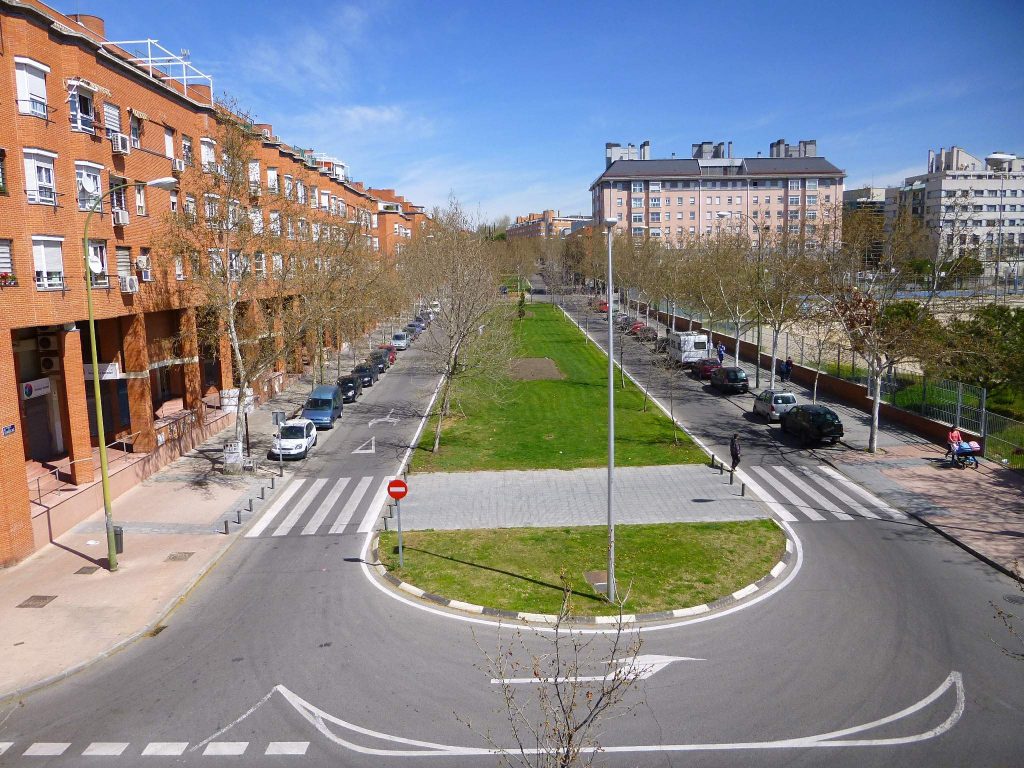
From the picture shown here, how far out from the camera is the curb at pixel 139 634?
12.3 meters

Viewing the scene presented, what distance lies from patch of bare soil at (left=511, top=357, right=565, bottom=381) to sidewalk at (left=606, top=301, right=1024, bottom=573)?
18673mm

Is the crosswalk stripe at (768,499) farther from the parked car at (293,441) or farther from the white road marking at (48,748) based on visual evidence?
the parked car at (293,441)

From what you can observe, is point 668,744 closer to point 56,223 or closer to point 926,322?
point 56,223

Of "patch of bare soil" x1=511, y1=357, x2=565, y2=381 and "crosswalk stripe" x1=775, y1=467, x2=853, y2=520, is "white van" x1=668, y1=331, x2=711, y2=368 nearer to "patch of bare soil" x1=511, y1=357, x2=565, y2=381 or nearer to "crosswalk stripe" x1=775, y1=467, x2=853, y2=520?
"patch of bare soil" x1=511, y1=357, x2=565, y2=381

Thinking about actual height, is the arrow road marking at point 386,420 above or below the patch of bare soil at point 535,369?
below

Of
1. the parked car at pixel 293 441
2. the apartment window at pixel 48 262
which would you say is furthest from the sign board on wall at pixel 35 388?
the parked car at pixel 293 441

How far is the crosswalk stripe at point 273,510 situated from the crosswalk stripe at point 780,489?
624 inches

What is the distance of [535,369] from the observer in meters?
47.0

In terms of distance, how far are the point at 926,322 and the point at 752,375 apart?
18.0 m

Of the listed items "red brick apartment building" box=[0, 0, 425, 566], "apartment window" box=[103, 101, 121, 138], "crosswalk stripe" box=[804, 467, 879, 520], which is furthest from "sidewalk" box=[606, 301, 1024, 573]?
"apartment window" box=[103, 101, 121, 138]

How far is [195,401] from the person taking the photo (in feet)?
105

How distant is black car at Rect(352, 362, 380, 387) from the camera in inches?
A: 1719

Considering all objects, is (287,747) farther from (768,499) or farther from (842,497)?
(842,497)

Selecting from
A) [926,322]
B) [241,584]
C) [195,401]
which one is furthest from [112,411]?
[926,322]
